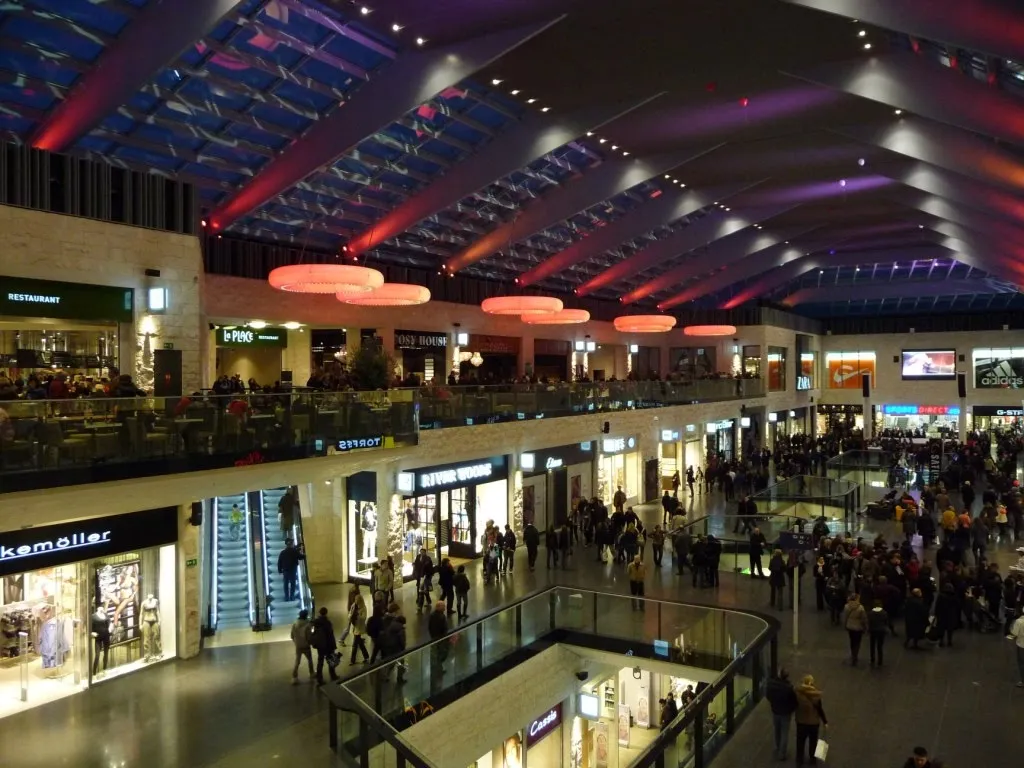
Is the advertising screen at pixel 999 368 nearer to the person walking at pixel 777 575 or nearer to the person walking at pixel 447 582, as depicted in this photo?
the person walking at pixel 777 575

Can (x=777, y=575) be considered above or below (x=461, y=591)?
above

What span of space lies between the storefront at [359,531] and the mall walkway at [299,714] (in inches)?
157

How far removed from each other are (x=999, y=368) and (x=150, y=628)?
45.9 metres

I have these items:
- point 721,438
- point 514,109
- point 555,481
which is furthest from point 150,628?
point 721,438

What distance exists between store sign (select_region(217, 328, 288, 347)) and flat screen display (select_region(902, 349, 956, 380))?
3959 cm

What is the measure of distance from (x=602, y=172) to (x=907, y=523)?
496 inches

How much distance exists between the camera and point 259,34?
45.8 feet

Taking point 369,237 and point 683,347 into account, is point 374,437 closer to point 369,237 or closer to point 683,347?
point 369,237

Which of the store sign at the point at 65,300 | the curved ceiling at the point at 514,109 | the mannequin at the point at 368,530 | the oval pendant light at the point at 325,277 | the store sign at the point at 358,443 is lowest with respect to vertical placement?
the mannequin at the point at 368,530

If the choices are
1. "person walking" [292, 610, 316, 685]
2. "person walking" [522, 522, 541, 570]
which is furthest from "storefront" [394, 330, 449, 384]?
"person walking" [292, 610, 316, 685]

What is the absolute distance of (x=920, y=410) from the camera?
4700 centimetres

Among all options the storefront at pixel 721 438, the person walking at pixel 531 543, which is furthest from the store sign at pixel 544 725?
the storefront at pixel 721 438

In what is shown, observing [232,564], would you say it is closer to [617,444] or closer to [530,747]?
[530,747]

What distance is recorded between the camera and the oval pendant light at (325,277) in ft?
45.3
